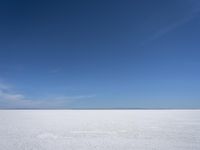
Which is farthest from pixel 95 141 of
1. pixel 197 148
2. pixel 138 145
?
pixel 197 148

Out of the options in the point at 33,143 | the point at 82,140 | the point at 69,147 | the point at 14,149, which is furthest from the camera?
the point at 82,140

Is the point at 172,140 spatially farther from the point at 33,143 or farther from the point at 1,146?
the point at 1,146

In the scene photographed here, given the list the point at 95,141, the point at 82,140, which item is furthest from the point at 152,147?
the point at 82,140

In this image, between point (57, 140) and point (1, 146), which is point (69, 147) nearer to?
point (57, 140)

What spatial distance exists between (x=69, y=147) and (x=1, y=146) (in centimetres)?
216

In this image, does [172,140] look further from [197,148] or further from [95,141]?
[95,141]

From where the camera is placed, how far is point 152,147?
6227 millimetres

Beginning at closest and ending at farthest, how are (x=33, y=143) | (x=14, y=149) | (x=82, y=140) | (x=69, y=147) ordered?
(x=14, y=149)
(x=69, y=147)
(x=33, y=143)
(x=82, y=140)

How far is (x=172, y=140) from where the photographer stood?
7.16 metres

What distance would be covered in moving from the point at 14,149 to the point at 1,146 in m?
0.66

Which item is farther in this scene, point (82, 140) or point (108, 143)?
point (82, 140)

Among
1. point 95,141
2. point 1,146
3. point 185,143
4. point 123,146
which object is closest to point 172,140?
point 185,143

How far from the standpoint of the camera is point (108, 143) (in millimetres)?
6805

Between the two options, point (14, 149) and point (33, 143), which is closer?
point (14, 149)
